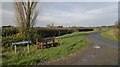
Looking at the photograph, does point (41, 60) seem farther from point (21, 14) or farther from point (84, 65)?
point (21, 14)

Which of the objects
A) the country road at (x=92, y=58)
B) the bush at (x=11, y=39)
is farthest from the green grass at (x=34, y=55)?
the bush at (x=11, y=39)

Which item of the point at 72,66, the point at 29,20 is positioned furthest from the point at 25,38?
the point at 72,66

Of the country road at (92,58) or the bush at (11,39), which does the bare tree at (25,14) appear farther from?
the country road at (92,58)

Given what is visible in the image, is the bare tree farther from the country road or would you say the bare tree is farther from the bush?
the country road

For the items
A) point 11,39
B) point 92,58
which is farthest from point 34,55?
point 11,39

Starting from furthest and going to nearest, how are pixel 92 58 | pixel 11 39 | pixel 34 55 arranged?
pixel 11 39 → pixel 34 55 → pixel 92 58

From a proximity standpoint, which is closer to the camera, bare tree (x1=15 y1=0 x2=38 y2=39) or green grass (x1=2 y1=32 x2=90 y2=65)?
green grass (x1=2 y1=32 x2=90 y2=65)

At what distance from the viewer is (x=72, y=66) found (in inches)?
360

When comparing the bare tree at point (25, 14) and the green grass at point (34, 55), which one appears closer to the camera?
the green grass at point (34, 55)

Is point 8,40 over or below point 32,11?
below

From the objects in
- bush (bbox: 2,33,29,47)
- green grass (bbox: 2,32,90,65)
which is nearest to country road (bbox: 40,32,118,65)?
green grass (bbox: 2,32,90,65)

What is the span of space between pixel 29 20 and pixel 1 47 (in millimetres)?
6567

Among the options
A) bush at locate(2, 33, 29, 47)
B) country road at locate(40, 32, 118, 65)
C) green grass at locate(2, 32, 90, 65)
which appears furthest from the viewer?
bush at locate(2, 33, 29, 47)

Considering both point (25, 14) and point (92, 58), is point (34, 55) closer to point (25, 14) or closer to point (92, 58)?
point (92, 58)
